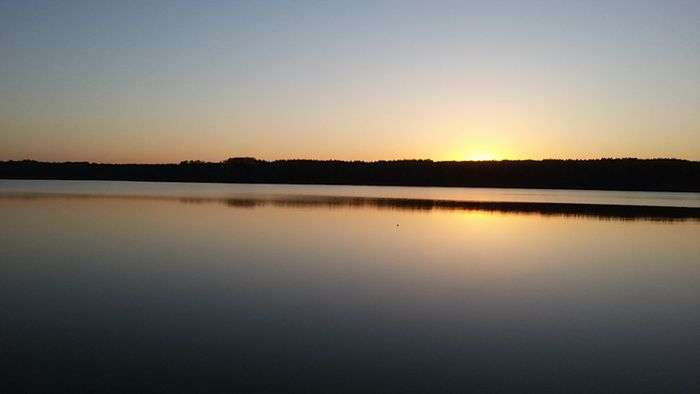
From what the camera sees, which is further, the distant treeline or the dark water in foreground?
the distant treeline

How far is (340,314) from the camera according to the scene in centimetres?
717

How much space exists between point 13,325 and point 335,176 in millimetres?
84615

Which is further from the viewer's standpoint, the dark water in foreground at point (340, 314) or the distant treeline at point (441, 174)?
the distant treeline at point (441, 174)

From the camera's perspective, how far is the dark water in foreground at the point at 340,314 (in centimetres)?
502

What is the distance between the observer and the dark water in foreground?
502 centimetres

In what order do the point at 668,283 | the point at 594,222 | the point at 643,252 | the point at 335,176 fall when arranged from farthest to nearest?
1. the point at 335,176
2. the point at 594,222
3. the point at 643,252
4. the point at 668,283

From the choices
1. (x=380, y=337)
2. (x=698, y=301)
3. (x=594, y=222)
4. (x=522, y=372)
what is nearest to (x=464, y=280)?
(x=698, y=301)

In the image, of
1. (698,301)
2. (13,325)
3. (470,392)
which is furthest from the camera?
(698,301)

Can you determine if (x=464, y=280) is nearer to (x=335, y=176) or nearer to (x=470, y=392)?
(x=470, y=392)

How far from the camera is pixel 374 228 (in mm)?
18453

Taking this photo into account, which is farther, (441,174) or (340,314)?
(441,174)

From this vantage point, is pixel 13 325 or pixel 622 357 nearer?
pixel 622 357

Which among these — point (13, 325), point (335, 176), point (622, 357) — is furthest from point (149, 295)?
point (335, 176)

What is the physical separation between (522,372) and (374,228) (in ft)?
43.4
